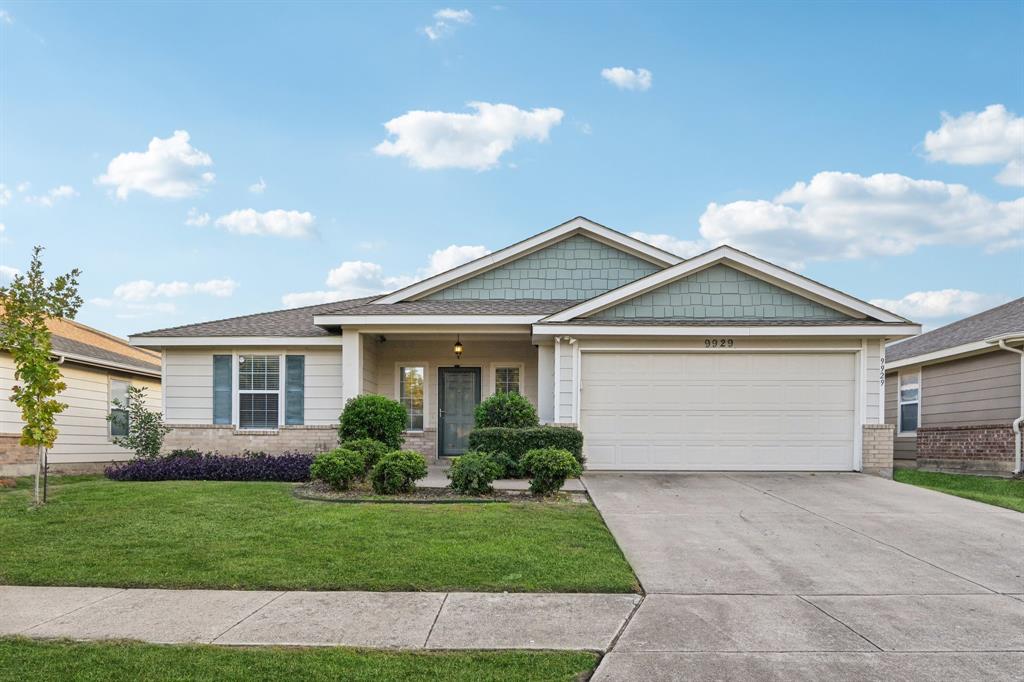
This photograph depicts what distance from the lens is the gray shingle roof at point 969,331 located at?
15.7m

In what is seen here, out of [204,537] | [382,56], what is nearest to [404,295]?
[382,56]

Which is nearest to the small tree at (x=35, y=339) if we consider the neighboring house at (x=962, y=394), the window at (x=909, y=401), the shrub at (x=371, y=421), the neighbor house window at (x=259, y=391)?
the shrub at (x=371, y=421)

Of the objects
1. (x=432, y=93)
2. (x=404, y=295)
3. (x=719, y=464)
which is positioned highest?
(x=432, y=93)

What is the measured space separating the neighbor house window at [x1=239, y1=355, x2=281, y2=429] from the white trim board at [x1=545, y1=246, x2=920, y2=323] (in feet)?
20.3

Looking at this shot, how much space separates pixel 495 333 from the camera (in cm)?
1523

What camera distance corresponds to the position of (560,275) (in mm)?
16719

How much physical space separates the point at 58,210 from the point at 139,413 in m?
4.68

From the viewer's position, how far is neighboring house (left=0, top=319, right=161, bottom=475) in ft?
49.6

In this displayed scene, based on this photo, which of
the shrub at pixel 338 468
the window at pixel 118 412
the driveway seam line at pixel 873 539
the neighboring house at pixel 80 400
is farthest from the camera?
the window at pixel 118 412

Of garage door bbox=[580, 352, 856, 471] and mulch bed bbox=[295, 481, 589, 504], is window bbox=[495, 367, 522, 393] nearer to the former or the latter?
garage door bbox=[580, 352, 856, 471]

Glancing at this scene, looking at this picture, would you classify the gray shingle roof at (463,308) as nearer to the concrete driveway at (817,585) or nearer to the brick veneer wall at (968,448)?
the concrete driveway at (817,585)

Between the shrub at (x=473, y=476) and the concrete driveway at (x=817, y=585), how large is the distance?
1.63 meters

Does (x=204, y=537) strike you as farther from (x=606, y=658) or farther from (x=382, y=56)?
(x=382, y=56)

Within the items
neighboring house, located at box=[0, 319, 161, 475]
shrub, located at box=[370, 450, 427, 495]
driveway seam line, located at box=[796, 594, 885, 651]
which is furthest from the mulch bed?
neighboring house, located at box=[0, 319, 161, 475]
